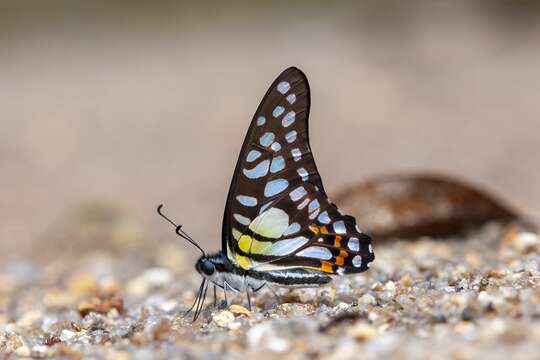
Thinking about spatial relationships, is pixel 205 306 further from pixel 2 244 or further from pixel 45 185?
pixel 45 185

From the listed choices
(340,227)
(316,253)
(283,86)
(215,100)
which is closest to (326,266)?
(316,253)

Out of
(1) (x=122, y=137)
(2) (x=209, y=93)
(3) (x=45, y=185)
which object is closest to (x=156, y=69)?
(2) (x=209, y=93)

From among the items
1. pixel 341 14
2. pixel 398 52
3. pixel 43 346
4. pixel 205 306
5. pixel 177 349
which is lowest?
pixel 177 349

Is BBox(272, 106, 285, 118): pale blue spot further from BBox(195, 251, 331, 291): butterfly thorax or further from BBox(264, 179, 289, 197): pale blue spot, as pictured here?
BBox(195, 251, 331, 291): butterfly thorax

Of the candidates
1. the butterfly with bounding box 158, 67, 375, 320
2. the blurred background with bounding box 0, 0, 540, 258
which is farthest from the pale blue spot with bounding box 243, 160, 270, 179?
the blurred background with bounding box 0, 0, 540, 258

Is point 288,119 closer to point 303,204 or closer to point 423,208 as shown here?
point 303,204

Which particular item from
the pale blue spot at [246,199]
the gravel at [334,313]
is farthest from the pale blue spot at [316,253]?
the pale blue spot at [246,199]

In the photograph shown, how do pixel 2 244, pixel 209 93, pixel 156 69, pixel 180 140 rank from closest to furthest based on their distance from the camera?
pixel 2 244 < pixel 180 140 < pixel 209 93 < pixel 156 69
